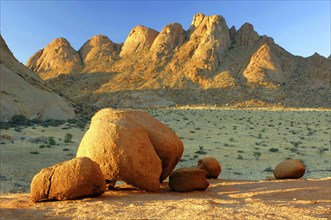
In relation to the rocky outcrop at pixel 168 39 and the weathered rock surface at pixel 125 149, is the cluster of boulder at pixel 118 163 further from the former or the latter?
the rocky outcrop at pixel 168 39

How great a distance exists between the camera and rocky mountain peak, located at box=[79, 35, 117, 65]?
298ft

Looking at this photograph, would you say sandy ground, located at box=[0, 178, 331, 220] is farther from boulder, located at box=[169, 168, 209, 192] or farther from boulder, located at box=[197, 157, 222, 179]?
boulder, located at box=[197, 157, 222, 179]

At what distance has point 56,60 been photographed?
9412 centimetres

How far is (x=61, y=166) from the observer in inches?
347

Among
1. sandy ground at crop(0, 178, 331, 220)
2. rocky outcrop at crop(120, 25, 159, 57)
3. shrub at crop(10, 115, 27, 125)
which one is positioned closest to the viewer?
sandy ground at crop(0, 178, 331, 220)

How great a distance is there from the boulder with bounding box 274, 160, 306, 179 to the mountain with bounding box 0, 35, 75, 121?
88.3ft

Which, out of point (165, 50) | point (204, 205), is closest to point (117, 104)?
point (165, 50)

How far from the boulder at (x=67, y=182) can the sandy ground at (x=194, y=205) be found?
273 mm

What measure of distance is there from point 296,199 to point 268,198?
681mm

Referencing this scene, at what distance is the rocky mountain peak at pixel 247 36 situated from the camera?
81863mm

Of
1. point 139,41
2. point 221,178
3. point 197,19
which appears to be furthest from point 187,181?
point 197,19

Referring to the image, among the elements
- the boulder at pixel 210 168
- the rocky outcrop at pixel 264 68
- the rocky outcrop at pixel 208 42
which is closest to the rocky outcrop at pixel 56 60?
the rocky outcrop at pixel 208 42

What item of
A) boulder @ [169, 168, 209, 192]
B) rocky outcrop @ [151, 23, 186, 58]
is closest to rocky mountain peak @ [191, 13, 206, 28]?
rocky outcrop @ [151, 23, 186, 58]

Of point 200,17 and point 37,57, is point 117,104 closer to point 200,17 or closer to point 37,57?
point 200,17
